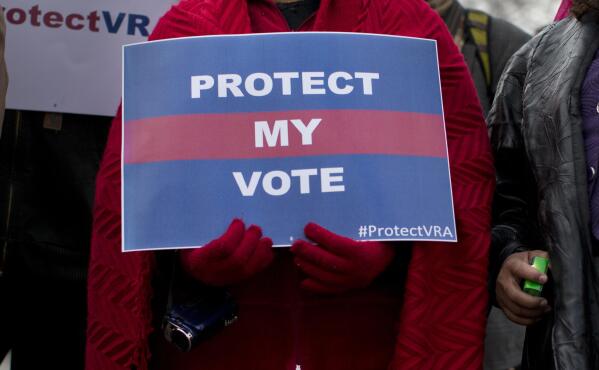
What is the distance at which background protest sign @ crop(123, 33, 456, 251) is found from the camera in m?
1.96

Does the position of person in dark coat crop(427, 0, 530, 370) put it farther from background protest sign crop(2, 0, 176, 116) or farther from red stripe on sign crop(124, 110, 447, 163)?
red stripe on sign crop(124, 110, 447, 163)

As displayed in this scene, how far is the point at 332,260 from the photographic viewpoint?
74.7 inches

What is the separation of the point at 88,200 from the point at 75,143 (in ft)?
0.57

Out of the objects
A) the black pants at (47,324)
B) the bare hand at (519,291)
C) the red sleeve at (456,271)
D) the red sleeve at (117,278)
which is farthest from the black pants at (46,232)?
the bare hand at (519,291)

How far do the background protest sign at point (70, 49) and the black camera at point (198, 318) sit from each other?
3.64ft

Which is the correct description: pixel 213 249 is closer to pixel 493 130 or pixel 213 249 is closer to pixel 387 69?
pixel 387 69

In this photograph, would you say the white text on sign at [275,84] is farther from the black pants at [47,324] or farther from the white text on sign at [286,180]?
the black pants at [47,324]

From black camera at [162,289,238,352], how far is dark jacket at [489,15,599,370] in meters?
0.60

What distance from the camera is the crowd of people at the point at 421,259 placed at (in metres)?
1.95

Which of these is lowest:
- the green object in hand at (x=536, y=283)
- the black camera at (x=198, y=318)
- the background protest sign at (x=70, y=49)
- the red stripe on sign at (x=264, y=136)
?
the black camera at (x=198, y=318)

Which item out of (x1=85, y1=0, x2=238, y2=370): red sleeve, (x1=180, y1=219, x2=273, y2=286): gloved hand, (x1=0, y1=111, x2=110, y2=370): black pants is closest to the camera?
(x1=180, y1=219, x2=273, y2=286): gloved hand

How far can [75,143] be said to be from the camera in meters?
2.99

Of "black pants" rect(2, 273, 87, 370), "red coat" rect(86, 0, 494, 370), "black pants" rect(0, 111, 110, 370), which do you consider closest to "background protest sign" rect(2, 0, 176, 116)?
"black pants" rect(0, 111, 110, 370)

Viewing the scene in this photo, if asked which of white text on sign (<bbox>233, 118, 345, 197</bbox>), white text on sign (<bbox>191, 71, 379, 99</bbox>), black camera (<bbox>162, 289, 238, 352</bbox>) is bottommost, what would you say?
black camera (<bbox>162, 289, 238, 352</bbox>)
